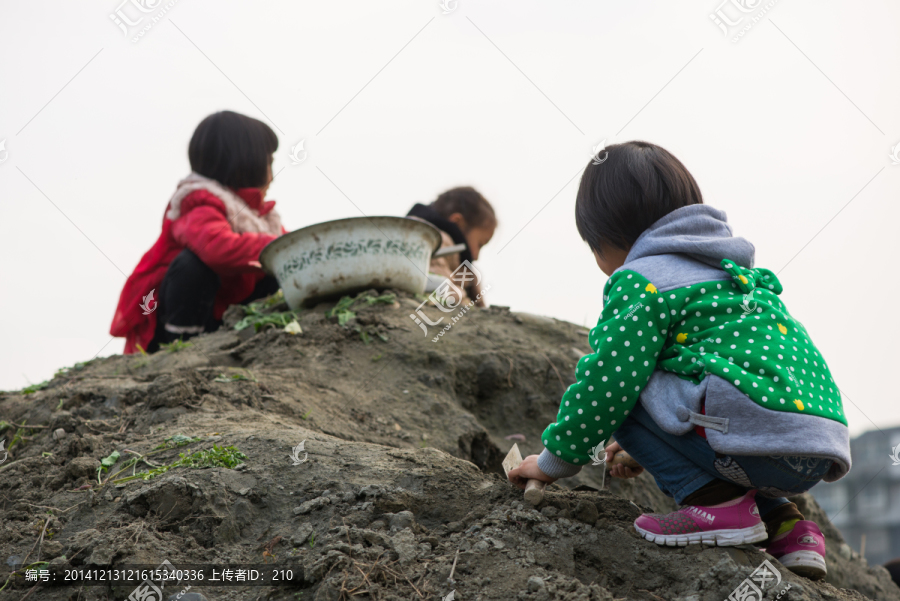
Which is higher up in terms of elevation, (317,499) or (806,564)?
(806,564)

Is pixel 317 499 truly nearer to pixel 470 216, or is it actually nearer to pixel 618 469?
pixel 618 469

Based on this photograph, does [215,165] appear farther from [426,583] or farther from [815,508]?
[815,508]

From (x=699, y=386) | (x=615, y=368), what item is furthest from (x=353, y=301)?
(x=699, y=386)

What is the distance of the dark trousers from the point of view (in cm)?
444

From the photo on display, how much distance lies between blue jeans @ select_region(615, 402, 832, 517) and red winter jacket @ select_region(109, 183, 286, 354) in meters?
3.10

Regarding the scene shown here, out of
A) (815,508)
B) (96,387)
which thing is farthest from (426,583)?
(815,508)

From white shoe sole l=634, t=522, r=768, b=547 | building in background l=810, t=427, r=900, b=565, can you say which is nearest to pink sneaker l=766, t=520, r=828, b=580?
white shoe sole l=634, t=522, r=768, b=547

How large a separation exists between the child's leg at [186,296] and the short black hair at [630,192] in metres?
3.07

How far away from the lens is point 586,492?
2.22 meters

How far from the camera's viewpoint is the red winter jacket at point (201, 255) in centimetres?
439

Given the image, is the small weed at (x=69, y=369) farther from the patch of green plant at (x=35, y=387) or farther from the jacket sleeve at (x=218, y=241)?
the jacket sleeve at (x=218, y=241)

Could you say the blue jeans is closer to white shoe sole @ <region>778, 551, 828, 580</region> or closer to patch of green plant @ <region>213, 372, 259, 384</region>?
white shoe sole @ <region>778, 551, 828, 580</region>

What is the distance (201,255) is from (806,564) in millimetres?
3682

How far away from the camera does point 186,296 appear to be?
446 centimetres
